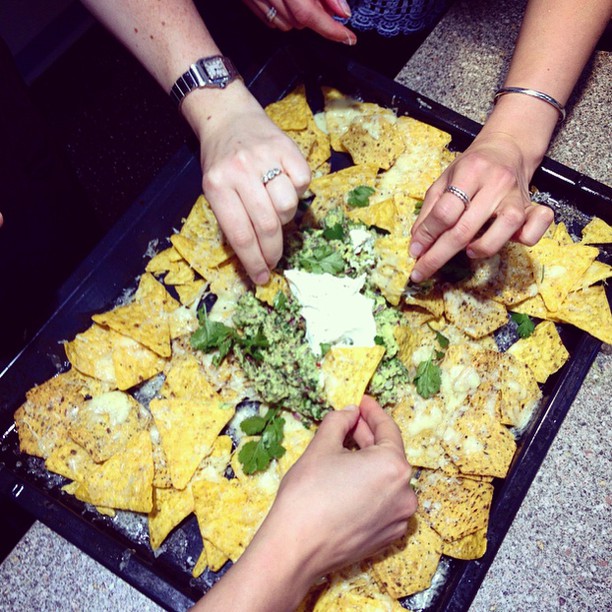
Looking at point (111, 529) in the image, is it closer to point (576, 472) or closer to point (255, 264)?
point (255, 264)

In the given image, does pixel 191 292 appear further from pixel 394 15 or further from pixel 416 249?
pixel 394 15

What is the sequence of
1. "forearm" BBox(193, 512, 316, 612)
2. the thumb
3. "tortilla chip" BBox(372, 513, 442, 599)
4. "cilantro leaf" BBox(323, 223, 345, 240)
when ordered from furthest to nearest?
"cilantro leaf" BBox(323, 223, 345, 240) → "tortilla chip" BBox(372, 513, 442, 599) → the thumb → "forearm" BBox(193, 512, 316, 612)

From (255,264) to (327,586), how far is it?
0.63 meters

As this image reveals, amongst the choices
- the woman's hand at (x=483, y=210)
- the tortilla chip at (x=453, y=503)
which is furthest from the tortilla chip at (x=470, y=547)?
the woman's hand at (x=483, y=210)

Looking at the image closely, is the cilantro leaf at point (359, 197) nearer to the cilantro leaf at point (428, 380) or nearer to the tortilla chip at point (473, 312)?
the tortilla chip at point (473, 312)

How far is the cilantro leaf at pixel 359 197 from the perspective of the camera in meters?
1.42

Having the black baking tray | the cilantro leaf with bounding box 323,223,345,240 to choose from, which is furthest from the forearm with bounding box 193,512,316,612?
the cilantro leaf with bounding box 323,223,345,240

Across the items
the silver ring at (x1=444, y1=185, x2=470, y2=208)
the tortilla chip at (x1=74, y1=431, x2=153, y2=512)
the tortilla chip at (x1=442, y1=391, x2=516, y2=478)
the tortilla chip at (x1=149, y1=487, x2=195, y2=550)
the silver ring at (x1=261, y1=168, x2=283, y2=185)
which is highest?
the silver ring at (x1=261, y1=168, x2=283, y2=185)

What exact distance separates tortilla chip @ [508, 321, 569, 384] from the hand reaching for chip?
0.38m

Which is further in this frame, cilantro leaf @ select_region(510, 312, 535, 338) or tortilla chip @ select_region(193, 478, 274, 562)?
cilantro leaf @ select_region(510, 312, 535, 338)

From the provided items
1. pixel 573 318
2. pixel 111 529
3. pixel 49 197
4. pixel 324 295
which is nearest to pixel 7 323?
pixel 49 197

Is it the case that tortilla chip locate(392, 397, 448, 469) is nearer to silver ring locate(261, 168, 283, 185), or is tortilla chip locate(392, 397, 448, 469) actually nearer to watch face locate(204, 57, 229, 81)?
silver ring locate(261, 168, 283, 185)

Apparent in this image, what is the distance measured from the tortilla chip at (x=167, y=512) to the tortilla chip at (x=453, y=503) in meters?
0.47

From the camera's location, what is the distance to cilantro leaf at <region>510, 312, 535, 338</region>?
4.32ft
